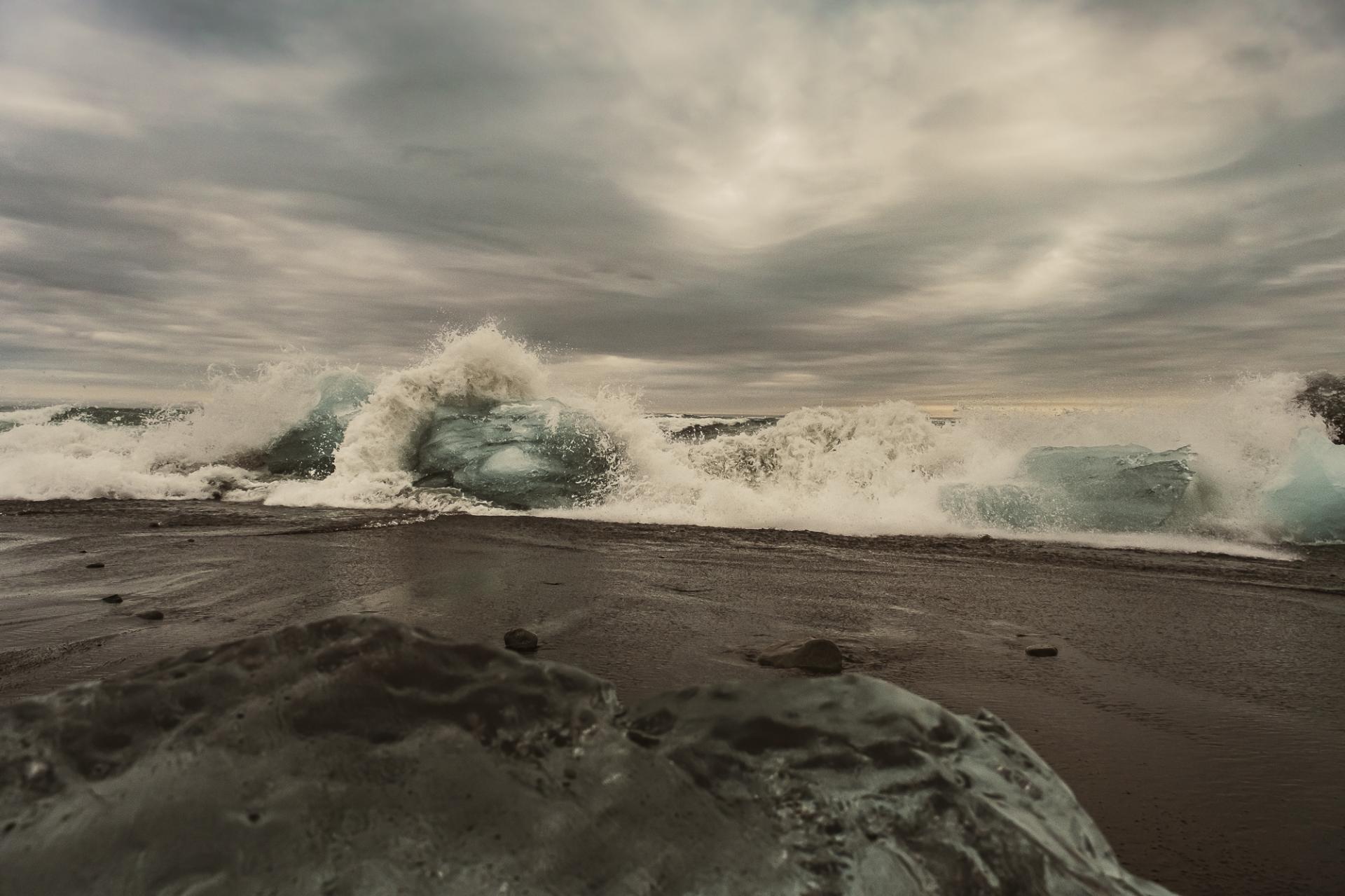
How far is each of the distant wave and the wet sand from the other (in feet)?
4.26

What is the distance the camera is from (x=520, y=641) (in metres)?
3.40

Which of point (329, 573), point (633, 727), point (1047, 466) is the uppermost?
point (1047, 466)

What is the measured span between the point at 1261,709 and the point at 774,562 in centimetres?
358

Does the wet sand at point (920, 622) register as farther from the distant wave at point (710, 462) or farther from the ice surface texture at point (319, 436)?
the ice surface texture at point (319, 436)

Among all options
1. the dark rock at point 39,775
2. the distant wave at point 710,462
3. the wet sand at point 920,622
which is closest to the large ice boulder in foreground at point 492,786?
the dark rock at point 39,775

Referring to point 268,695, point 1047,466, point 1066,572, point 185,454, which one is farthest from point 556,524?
point 185,454

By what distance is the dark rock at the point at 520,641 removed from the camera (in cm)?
338

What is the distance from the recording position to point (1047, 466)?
30.6 ft

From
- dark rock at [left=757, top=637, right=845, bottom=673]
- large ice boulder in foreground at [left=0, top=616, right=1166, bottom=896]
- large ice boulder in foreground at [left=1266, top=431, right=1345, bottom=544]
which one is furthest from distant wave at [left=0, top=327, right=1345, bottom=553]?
large ice boulder in foreground at [left=0, top=616, right=1166, bottom=896]

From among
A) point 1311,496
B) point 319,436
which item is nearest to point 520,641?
point 1311,496

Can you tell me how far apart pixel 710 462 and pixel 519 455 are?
2.98 metres

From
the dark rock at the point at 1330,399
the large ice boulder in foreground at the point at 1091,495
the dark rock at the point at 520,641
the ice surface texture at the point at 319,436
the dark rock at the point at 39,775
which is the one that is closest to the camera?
the dark rock at the point at 39,775

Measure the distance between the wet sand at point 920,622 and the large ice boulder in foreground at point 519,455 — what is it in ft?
8.41

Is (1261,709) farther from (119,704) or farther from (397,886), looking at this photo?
(119,704)
